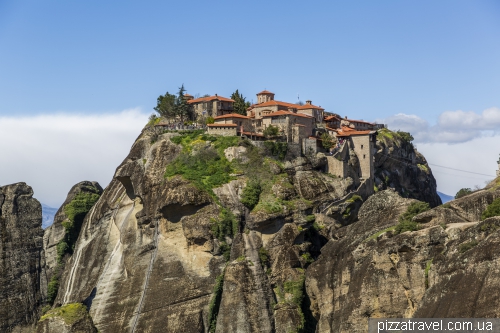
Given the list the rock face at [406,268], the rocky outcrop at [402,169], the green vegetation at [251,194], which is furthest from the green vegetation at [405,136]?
the rock face at [406,268]

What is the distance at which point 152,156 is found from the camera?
117250 millimetres

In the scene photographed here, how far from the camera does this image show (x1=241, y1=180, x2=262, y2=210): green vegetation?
109 m

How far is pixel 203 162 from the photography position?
114 m

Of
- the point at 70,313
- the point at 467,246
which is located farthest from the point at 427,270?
the point at 70,313

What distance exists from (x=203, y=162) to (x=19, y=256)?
25553 millimetres

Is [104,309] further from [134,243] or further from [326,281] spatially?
[326,281]

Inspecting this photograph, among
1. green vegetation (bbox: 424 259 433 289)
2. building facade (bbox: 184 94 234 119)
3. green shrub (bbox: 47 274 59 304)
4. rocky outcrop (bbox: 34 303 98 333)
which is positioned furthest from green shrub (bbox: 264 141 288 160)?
green vegetation (bbox: 424 259 433 289)

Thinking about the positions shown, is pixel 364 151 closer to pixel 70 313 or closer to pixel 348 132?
pixel 348 132

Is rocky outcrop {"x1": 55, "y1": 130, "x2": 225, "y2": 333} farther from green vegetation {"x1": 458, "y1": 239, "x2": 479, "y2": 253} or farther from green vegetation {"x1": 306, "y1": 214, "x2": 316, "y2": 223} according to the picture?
green vegetation {"x1": 458, "y1": 239, "x2": 479, "y2": 253}

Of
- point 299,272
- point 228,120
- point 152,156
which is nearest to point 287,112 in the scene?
point 228,120

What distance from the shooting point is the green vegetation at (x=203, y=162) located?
4400 inches

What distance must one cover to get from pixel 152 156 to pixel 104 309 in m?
16.7

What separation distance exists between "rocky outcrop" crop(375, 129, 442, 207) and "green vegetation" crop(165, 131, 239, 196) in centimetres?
1782

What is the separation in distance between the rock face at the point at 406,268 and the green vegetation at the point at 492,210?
1738mm
